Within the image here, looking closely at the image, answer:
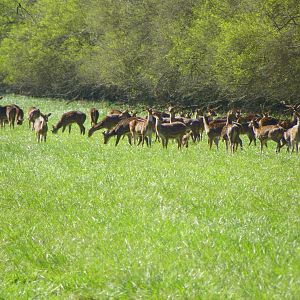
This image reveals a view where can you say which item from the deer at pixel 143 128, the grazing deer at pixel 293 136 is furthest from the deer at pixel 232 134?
the deer at pixel 143 128

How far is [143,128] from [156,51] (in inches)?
681

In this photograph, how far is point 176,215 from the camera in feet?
29.8

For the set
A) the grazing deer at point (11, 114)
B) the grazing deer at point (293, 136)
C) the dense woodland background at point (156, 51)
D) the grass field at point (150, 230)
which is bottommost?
the grass field at point (150, 230)

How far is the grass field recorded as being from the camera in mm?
6516

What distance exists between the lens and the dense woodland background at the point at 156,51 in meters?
27.2

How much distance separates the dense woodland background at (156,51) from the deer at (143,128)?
4.74 metres

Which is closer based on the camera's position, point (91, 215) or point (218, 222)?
point (218, 222)

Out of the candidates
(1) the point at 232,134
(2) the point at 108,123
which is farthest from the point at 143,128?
A: (2) the point at 108,123

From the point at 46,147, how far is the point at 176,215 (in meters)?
10.1

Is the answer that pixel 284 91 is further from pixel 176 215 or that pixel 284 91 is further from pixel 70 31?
pixel 70 31

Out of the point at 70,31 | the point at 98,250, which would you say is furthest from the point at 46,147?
the point at 70,31

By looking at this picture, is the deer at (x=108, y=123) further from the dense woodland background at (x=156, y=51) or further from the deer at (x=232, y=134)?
the deer at (x=232, y=134)

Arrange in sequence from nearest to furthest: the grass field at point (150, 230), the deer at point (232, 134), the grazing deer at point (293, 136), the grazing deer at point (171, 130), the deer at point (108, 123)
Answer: the grass field at point (150, 230) < the grazing deer at point (293, 136) < the deer at point (232, 134) < the grazing deer at point (171, 130) < the deer at point (108, 123)

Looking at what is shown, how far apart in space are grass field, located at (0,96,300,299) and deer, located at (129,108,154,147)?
550 cm
